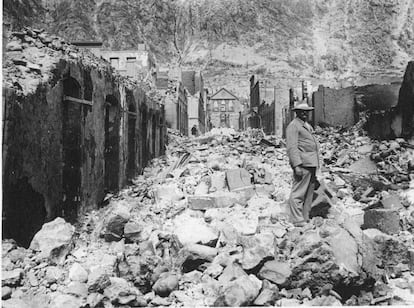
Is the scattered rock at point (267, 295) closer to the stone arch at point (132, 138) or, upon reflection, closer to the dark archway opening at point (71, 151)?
the dark archway opening at point (71, 151)

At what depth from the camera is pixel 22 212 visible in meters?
5.00

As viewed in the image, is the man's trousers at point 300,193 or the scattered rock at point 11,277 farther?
the man's trousers at point 300,193

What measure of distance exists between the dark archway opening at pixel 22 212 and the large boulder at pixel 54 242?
0.29 meters

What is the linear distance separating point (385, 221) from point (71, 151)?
17.5 feet

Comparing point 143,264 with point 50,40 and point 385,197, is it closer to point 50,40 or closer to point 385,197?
point 50,40

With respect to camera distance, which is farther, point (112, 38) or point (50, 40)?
point (112, 38)

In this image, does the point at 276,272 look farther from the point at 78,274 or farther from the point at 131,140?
the point at 131,140

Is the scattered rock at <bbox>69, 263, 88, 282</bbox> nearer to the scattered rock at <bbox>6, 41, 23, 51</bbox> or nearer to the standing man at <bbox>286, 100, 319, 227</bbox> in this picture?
the standing man at <bbox>286, 100, 319, 227</bbox>

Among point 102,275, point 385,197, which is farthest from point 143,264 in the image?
point 385,197

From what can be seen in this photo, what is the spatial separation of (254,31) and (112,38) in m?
29.6

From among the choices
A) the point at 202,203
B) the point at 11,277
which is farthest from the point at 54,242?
the point at 202,203

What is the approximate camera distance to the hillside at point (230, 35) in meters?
61.3

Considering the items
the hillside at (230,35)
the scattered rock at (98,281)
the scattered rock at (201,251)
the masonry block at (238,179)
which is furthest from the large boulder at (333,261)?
the hillside at (230,35)

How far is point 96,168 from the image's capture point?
26.7 feet
